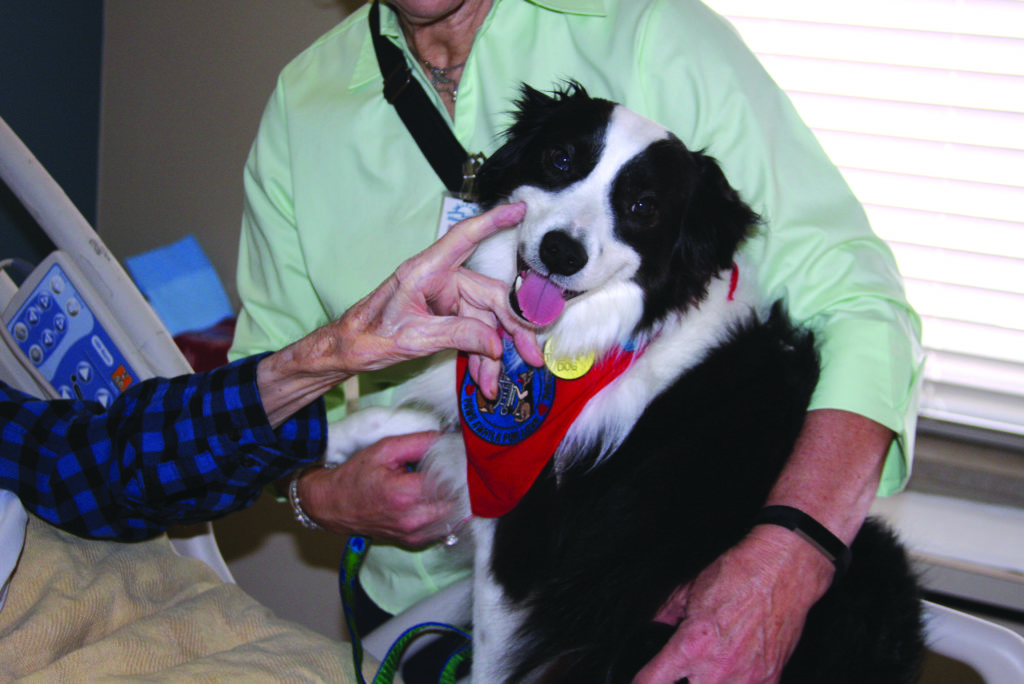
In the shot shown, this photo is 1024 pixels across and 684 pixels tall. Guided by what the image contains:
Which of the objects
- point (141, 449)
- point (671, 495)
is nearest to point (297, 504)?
point (141, 449)

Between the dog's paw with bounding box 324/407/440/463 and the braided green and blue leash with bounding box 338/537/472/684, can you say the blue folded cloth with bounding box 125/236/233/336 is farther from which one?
the braided green and blue leash with bounding box 338/537/472/684

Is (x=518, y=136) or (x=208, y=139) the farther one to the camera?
(x=208, y=139)

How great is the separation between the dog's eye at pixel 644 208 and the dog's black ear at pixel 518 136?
0.22 meters

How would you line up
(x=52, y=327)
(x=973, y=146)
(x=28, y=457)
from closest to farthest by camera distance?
A: (x=28, y=457) → (x=52, y=327) → (x=973, y=146)

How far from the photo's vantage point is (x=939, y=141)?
213 cm

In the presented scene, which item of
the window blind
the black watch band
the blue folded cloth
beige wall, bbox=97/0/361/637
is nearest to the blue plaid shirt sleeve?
the black watch band

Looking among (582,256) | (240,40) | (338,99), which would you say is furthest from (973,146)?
(240,40)

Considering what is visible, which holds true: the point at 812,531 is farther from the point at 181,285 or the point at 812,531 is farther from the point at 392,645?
the point at 181,285

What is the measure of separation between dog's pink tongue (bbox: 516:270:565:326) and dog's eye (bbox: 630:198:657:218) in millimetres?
209

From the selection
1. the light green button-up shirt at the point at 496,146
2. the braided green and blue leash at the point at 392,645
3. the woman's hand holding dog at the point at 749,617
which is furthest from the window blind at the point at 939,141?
the braided green and blue leash at the point at 392,645

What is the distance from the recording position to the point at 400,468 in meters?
1.56

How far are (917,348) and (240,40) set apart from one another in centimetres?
228

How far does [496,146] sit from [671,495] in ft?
2.50

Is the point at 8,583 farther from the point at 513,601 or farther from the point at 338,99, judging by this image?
the point at 338,99
